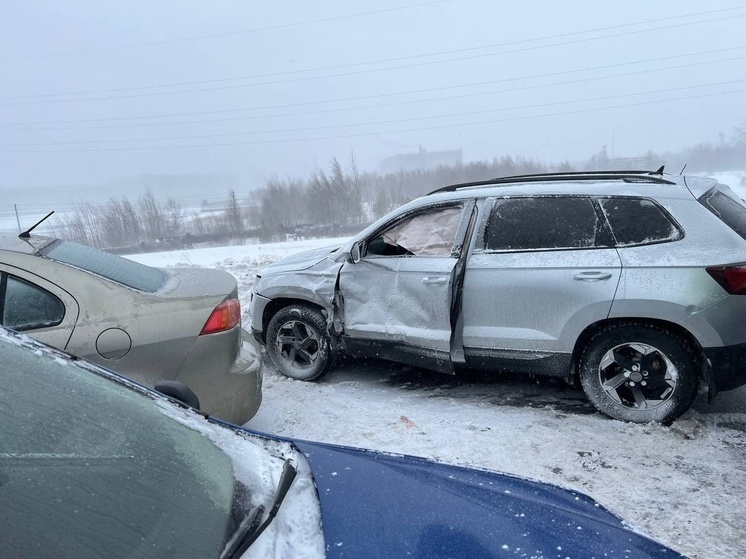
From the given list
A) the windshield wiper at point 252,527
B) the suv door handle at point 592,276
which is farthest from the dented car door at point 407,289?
the windshield wiper at point 252,527

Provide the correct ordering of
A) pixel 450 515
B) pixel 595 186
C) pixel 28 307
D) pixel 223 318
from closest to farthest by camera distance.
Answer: pixel 450 515 → pixel 28 307 → pixel 223 318 → pixel 595 186

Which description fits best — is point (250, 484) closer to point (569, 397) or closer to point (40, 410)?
point (40, 410)

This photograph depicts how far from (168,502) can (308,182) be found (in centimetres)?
3301

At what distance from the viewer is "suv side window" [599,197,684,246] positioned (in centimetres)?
381

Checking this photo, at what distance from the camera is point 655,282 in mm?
3709

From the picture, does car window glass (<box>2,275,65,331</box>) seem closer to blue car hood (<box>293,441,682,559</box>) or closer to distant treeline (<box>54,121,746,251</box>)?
blue car hood (<box>293,441,682,559</box>)

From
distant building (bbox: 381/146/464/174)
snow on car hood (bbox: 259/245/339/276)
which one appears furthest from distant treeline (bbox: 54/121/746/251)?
distant building (bbox: 381/146/464/174)

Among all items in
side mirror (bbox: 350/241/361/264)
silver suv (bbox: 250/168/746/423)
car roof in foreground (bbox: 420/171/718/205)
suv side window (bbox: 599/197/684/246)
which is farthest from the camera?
side mirror (bbox: 350/241/361/264)

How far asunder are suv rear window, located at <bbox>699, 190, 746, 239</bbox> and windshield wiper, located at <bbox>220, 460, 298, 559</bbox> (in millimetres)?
3609

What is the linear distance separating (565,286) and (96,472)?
11.2 ft

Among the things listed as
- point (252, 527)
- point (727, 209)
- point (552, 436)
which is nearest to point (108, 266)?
point (252, 527)

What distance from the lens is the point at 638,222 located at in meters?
3.91

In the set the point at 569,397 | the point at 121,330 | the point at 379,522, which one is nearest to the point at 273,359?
the point at 121,330

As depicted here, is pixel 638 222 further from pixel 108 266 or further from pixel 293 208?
pixel 293 208
